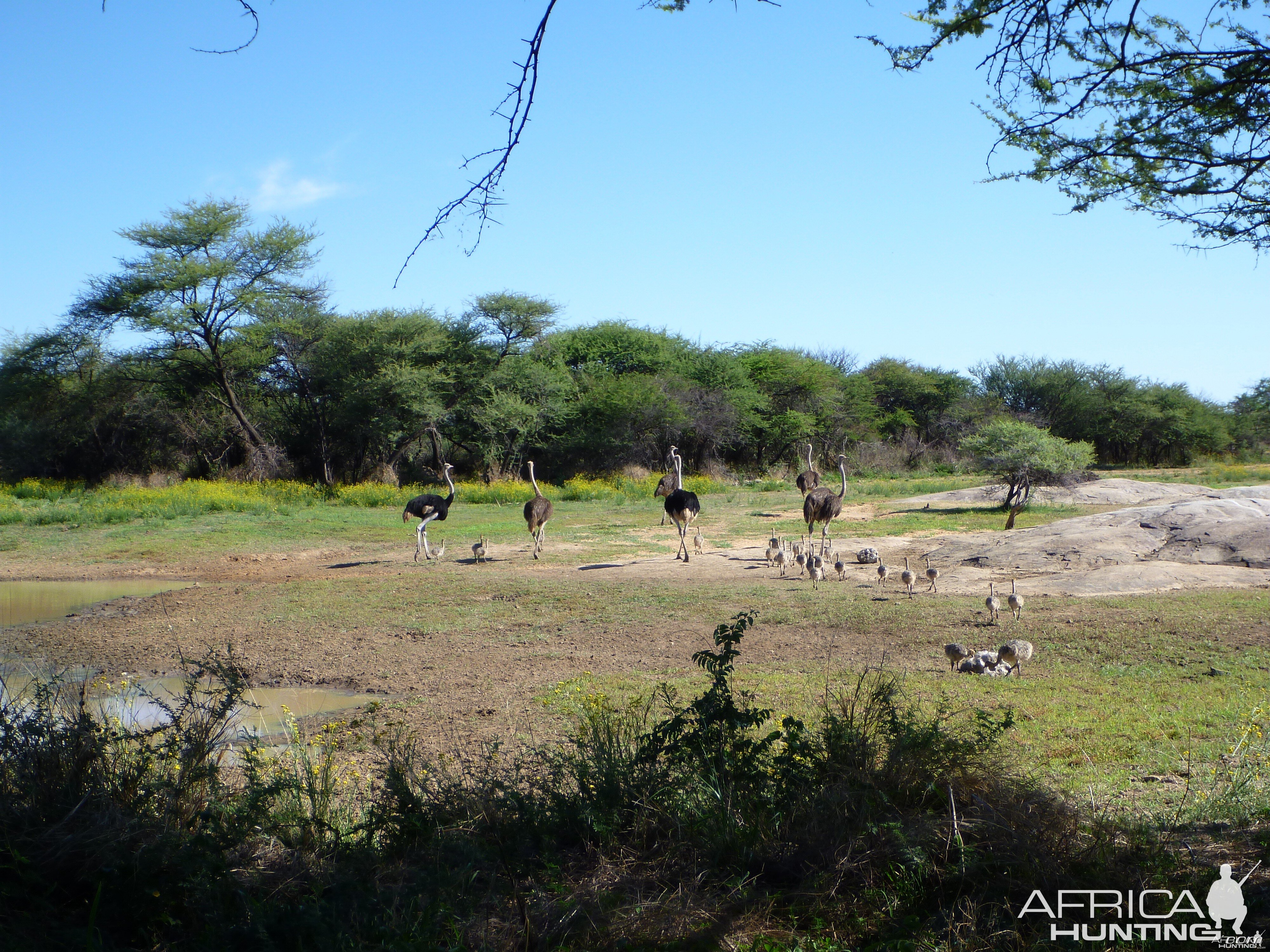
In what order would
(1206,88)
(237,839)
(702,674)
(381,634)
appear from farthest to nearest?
(381,634)
(702,674)
(1206,88)
(237,839)

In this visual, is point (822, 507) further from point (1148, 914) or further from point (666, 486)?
point (1148, 914)

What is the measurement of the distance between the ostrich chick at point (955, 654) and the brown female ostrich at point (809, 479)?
1209 cm

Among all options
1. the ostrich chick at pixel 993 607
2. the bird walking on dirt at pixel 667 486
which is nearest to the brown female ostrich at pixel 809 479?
the bird walking on dirt at pixel 667 486

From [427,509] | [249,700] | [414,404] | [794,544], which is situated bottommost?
[249,700]

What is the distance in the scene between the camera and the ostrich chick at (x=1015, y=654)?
842cm

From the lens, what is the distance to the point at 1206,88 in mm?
5594

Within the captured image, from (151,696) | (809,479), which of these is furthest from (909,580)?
(151,696)

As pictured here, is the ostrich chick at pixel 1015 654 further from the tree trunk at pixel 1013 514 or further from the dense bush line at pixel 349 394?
the dense bush line at pixel 349 394

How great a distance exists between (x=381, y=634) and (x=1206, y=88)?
932 centimetres

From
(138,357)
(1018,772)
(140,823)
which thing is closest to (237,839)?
(140,823)

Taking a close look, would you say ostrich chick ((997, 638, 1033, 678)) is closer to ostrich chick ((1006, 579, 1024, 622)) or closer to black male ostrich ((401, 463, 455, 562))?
ostrich chick ((1006, 579, 1024, 622))

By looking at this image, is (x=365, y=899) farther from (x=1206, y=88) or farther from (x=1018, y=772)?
(x=1206, y=88)

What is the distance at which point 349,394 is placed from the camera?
34188mm

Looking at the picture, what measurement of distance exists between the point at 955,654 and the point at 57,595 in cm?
1380
